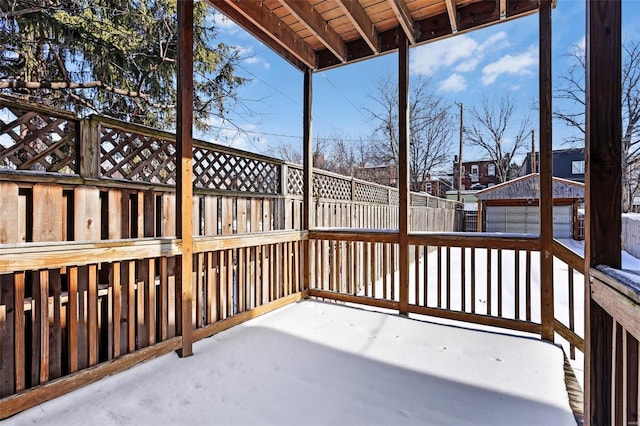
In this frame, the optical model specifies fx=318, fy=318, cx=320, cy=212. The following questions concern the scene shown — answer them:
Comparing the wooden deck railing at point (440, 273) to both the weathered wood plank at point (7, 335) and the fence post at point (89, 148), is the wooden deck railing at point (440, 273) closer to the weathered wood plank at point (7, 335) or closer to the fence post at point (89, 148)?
the fence post at point (89, 148)

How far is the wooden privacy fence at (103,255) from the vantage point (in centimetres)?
176

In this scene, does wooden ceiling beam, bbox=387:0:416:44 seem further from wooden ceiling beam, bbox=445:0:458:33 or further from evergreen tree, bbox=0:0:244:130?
evergreen tree, bbox=0:0:244:130

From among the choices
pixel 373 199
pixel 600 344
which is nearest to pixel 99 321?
pixel 600 344

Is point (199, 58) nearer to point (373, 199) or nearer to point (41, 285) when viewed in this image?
point (373, 199)

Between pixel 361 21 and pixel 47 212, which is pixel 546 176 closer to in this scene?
pixel 361 21

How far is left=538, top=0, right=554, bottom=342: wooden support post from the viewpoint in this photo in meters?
Answer: 2.54

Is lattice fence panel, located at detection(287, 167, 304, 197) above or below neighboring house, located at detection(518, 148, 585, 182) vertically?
below

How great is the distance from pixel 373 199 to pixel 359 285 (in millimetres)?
2107

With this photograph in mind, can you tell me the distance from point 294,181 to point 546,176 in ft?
9.43

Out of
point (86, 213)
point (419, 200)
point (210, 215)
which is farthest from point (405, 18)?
point (419, 200)

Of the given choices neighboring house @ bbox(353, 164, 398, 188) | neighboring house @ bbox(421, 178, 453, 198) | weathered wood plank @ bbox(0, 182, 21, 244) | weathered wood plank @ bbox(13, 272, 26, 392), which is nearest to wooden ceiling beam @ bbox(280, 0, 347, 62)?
weathered wood plank @ bbox(0, 182, 21, 244)

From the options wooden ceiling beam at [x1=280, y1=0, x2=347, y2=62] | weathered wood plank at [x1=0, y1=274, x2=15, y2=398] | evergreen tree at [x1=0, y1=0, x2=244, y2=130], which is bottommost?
weathered wood plank at [x1=0, y1=274, x2=15, y2=398]

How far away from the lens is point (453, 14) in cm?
281

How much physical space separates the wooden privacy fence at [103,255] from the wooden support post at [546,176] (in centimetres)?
240
